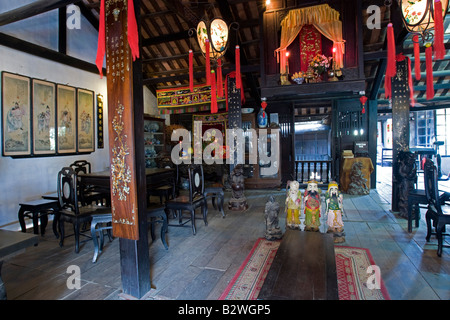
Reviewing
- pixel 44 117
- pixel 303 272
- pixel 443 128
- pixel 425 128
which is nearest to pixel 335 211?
pixel 303 272

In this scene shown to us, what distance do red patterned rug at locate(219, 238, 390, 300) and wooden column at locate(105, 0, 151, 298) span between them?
0.77 metres

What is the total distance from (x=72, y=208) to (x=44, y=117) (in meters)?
2.36

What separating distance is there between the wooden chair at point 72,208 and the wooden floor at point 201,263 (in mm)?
332

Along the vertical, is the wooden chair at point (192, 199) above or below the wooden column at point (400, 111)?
below

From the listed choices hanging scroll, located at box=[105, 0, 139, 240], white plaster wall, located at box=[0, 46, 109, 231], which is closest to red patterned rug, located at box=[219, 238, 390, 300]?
hanging scroll, located at box=[105, 0, 139, 240]

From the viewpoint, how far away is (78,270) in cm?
247

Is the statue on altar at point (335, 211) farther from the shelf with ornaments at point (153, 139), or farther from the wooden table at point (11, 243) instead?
the shelf with ornaments at point (153, 139)

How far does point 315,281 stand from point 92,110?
217 inches

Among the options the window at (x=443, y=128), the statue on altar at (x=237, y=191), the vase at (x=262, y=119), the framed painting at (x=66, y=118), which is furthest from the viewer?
the window at (x=443, y=128)

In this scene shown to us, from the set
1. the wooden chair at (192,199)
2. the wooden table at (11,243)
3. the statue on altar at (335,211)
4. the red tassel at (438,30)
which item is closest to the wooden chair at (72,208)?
the wooden chair at (192,199)

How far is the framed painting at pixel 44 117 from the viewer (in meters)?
4.22

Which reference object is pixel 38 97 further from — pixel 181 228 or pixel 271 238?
pixel 271 238

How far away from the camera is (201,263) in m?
2.56

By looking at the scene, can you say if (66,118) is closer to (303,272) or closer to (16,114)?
(16,114)
